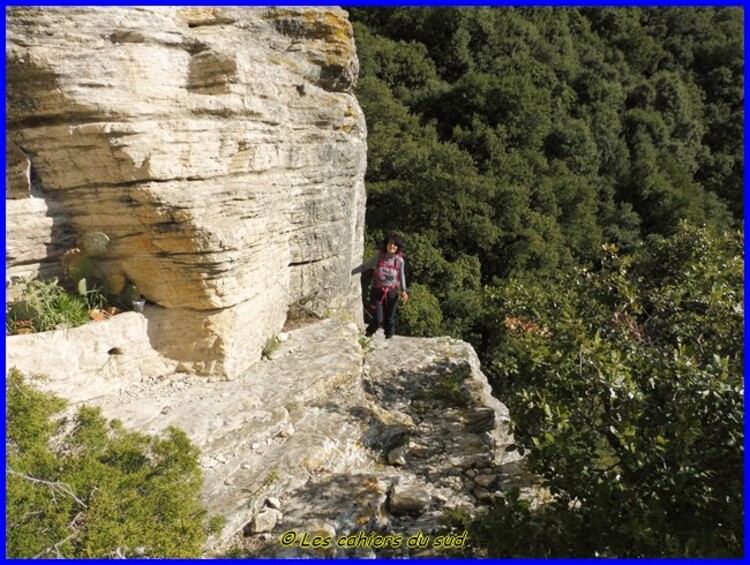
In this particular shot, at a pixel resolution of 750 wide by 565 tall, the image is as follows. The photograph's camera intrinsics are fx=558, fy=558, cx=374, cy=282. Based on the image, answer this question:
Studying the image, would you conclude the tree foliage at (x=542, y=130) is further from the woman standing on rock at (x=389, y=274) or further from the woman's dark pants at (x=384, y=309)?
the woman standing on rock at (x=389, y=274)

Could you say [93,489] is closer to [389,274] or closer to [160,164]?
[160,164]

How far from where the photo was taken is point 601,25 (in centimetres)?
3347

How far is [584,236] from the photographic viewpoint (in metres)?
23.9

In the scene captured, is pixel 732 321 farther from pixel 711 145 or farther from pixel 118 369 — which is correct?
pixel 711 145

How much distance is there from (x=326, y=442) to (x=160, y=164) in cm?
345

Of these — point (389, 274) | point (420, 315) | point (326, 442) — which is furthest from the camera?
point (420, 315)

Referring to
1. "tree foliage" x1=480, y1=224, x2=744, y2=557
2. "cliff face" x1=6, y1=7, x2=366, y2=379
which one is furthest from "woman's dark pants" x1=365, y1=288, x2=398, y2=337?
"tree foliage" x1=480, y1=224, x2=744, y2=557

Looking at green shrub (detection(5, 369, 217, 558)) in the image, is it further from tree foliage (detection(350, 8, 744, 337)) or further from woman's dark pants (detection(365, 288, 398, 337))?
tree foliage (detection(350, 8, 744, 337))

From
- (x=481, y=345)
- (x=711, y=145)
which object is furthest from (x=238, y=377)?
(x=711, y=145)

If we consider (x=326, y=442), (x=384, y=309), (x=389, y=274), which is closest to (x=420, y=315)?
(x=384, y=309)

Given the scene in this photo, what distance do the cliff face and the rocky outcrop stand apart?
2.06ft

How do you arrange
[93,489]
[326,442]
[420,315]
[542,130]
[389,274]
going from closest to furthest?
[93,489] < [326,442] < [389,274] < [420,315] < [542,130]

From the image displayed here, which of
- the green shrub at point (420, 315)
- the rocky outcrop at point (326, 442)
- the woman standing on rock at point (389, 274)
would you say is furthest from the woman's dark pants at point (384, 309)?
the green shrub at point (420, 315)

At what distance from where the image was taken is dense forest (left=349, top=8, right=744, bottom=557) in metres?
3.88
